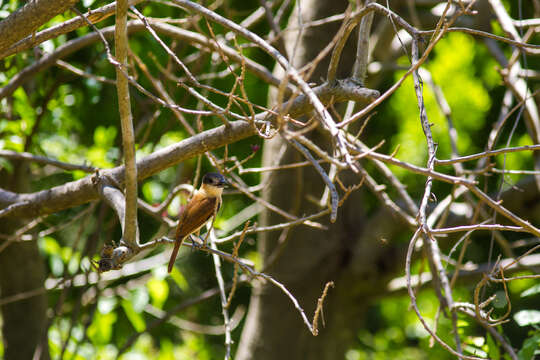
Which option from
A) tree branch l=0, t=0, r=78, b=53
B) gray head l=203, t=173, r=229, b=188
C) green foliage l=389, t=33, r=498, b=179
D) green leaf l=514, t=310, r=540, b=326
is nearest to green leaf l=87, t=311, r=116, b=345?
gray head l=203, t=173, r=229, b=188

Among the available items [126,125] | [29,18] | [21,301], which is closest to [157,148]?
[21,301]

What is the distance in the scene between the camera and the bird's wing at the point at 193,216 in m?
3.26

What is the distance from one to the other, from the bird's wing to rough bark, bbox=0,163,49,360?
144cm

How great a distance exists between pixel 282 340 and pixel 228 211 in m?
1.52

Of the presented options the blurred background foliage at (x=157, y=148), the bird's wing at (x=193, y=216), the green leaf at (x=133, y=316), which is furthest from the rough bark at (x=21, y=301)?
the bird's wing at (x=193, y=216)

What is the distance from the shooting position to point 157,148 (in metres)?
4.99

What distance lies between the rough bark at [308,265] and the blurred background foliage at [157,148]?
0.32 meters

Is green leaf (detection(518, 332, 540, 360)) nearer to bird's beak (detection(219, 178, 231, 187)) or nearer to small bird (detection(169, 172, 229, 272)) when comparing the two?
small bird (detection(169, 172, 229, 272))

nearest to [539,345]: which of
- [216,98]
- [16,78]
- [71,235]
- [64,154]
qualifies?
[16,78]

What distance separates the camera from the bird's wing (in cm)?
326

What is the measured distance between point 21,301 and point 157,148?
1575 millimetres

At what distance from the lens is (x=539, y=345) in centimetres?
265

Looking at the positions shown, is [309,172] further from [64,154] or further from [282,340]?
[64,154]

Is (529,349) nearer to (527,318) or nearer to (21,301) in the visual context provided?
(527,318)
